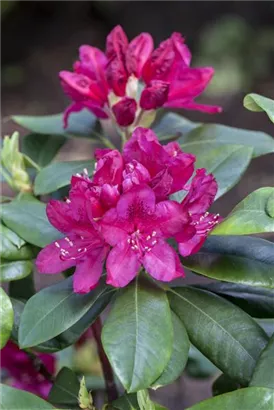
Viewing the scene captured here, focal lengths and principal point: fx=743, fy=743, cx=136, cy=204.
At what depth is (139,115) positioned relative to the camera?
103 cm

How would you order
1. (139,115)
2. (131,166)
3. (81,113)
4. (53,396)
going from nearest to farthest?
(131,166), (53,396), (139,115), (81,113)

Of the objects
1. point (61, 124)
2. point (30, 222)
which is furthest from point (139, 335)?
point (61, 124)

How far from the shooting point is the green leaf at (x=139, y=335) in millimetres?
658

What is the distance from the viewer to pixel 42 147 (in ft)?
3.75

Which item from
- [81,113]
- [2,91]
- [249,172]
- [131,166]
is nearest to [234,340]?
[131,166]

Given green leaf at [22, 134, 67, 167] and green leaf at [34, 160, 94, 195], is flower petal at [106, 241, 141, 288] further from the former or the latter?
green leaf at [22, 134, 67, 167]

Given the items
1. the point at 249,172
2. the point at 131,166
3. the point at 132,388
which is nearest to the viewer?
the point at 132,388

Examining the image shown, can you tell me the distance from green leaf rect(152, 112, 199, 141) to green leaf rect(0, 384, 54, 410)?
461 mm

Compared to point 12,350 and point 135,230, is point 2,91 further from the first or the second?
point 135,230

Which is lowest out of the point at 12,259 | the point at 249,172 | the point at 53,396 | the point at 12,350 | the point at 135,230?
the point at 249,172

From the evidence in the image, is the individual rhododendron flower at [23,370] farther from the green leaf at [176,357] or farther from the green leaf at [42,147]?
the green leaf at [176,357]

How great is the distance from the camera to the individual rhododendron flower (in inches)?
42.6

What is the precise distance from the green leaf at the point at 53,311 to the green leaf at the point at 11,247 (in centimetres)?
10

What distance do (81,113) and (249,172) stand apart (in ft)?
9.00
